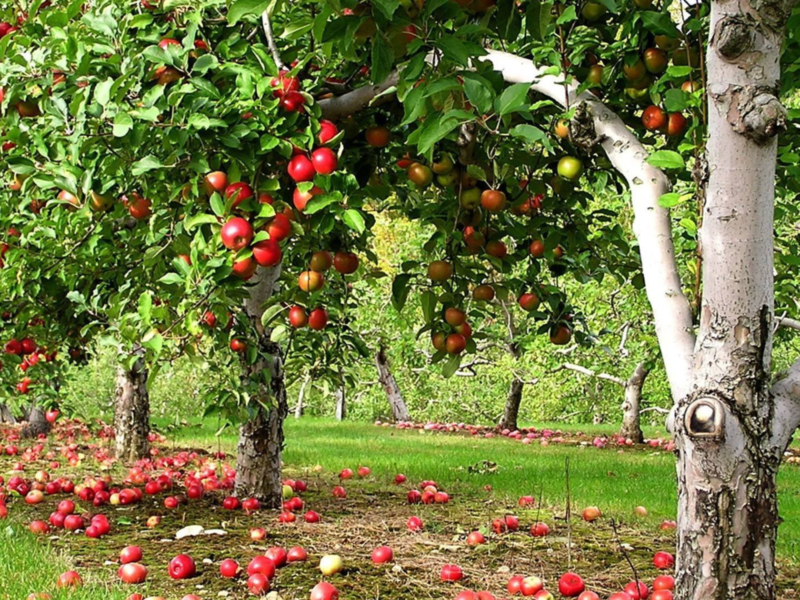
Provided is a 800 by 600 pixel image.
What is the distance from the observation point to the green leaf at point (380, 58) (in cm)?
164

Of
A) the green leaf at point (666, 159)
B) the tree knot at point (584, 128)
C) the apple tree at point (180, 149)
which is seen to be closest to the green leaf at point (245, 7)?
the apple tree at point (180, 149)

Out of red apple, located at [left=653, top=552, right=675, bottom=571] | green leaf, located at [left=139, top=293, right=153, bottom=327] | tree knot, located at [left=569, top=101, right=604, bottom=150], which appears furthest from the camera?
red apple, located at [left=653, top=552, right=675, bottom=571]

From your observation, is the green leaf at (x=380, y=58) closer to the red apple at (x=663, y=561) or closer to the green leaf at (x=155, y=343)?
the green leaf at (x=155, y=343)

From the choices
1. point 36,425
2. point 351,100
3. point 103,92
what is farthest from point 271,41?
point 36,425

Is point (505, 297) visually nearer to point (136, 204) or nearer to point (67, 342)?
point (136, 204)

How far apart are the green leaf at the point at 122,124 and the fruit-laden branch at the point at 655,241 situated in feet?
3.65

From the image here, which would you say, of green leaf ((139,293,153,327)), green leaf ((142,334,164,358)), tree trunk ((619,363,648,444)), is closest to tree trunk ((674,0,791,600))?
green leaf ((142,334,164,358))

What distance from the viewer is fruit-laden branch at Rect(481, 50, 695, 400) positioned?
230 cm

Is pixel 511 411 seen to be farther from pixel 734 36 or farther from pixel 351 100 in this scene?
pixel 734 36

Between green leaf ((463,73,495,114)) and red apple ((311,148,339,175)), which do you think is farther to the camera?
red apple ((311,148,339,175))

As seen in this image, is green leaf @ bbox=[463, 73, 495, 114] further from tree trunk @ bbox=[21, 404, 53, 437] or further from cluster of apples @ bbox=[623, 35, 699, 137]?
tree trunk @ bbox=[21, 404, 53, 437]

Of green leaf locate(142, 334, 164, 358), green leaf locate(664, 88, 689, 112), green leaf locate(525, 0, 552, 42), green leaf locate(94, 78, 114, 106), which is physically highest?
green leaf locate(525, 0, 552, 42)

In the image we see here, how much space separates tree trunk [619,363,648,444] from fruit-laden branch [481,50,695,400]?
27.9 ft

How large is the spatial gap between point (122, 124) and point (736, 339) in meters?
1.90
